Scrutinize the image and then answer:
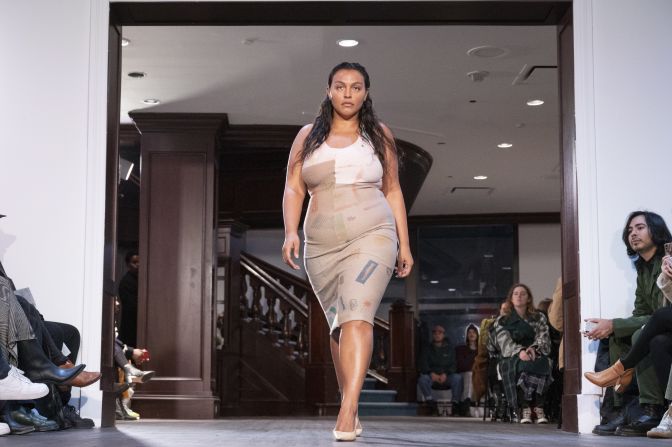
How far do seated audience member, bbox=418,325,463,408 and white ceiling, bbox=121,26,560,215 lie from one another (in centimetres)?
276

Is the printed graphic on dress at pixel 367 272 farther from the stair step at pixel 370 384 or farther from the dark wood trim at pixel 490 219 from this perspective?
the dark wood trim at pixel 490 219

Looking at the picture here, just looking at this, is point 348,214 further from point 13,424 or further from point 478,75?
point 478,75

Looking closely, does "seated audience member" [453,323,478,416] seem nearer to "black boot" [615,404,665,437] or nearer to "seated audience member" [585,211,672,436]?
"seated audience member" [585,211,672,436]

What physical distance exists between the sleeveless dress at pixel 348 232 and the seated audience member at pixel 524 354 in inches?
165

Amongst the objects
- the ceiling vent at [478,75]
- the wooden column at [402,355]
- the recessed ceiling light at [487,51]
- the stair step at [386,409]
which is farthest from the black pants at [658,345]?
the wooden column at [402,355]

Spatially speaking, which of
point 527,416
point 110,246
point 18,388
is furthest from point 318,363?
point 18,388

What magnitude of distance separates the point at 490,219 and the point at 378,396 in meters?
3.81

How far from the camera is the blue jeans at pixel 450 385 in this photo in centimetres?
1198

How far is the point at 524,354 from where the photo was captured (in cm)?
736

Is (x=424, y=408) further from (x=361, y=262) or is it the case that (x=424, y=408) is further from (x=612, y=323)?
(x=361, y=262)

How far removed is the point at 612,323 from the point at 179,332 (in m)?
4.75

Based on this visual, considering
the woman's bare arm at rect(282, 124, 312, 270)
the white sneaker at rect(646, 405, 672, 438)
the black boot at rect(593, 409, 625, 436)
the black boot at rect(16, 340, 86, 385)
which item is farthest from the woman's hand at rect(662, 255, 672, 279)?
the black boot at rect(16, 340, 86, 385)

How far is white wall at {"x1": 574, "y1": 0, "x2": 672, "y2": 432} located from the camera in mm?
4293

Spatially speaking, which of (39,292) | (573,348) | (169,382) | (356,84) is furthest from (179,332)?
(356,84)
